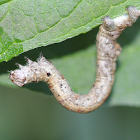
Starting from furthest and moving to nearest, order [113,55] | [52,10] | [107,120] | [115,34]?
1. [107,120]
2. [113,55]
3. [115,34]
4. [52,10]

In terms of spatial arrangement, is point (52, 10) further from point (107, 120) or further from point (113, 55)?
point (107, 120)

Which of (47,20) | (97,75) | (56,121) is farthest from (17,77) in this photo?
(56,121)

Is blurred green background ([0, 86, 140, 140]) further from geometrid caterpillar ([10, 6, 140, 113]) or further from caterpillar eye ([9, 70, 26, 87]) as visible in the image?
caterpillar eye ([9, 70, 26, 87])

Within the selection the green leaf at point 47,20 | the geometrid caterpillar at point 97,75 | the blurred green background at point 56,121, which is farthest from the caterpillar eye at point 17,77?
the blurred green background at point 56,121

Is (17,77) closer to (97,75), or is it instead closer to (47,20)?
(47,20)

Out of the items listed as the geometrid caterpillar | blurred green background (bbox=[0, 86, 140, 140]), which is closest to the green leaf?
the geometrid caterpillar

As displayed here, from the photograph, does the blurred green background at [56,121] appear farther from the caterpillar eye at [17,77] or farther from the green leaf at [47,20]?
the green leaf at [47,20]

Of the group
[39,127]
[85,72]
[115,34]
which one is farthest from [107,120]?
[115,34]
